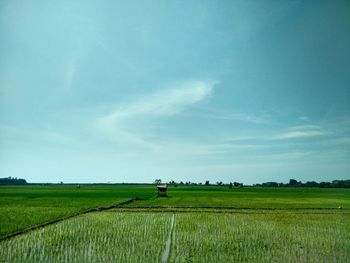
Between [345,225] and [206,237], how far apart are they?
7754 mm

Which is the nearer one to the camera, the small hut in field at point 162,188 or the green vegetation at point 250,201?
the green vegetation at point 250,201

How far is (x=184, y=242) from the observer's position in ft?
35.9

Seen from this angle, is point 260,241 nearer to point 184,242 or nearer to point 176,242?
point 184,242

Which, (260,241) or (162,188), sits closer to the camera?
(260,241)

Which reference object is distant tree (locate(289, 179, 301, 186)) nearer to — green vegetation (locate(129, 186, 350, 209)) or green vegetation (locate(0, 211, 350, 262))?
green vegetation (locate(129, 186, 350, 209))

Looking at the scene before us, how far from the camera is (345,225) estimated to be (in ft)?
51.2

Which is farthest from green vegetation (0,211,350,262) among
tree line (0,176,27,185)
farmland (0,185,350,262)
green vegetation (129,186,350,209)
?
tree line (0,176,27,185)

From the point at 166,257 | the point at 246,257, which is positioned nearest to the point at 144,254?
the point at 166,257

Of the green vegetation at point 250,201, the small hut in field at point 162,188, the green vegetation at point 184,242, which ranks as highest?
the small hut in field at point 162,188

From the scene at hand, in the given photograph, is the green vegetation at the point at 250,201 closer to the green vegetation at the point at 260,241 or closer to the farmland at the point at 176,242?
the green vegetation at the point at 260,241

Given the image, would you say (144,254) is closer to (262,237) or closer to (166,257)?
(166,257)

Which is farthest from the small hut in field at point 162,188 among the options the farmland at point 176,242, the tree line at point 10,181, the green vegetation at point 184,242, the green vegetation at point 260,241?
the tree line at point 10,181

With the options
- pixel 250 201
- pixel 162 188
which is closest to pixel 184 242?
pixel 250 201

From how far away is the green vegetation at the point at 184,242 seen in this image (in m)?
8.97
